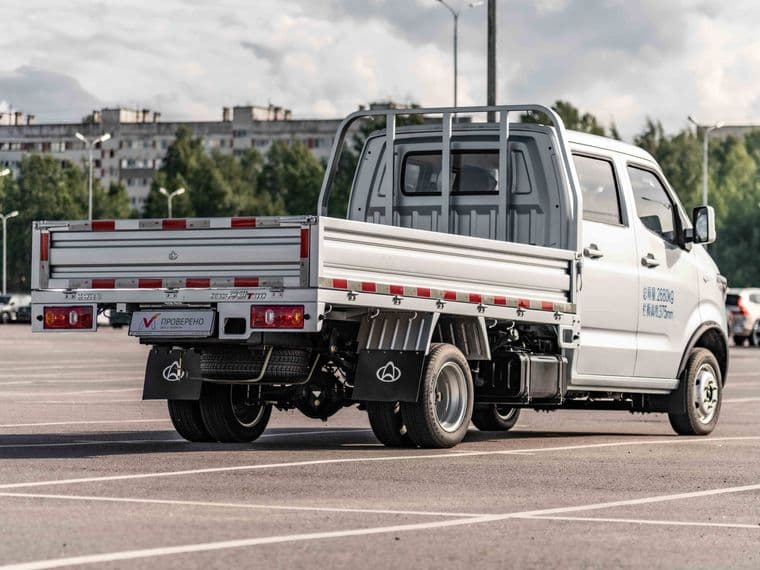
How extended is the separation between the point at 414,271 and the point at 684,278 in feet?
13.5

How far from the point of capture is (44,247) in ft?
47.4

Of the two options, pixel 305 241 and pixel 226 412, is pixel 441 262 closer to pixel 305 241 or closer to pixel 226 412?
pixel 305 241

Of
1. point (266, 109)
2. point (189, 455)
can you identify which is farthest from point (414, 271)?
point (266, 109)

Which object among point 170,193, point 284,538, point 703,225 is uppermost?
point 170,193

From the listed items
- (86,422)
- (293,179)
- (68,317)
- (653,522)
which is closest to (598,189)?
(68,317)

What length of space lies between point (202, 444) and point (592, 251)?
3.48 metres

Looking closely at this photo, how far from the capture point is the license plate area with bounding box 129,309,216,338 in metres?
13.7

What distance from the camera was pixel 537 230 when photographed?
1585cm

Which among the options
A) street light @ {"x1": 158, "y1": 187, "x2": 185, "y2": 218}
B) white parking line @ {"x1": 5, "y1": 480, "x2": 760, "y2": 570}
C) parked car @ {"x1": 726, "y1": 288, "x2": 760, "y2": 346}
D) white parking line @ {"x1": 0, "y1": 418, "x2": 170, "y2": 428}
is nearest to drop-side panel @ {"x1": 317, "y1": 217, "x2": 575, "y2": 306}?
white parking line @ {"x1": 5, "y1": 480, "x2": 760, "y2": 570}

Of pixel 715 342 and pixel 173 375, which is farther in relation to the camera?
pixel 715 342

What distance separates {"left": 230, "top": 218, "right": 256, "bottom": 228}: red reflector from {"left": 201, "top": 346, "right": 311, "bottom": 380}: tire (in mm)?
1133

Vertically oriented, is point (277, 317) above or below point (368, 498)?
above

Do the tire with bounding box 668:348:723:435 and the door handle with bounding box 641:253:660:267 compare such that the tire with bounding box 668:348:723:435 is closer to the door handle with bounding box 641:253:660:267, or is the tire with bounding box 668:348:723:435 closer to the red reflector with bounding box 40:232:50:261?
the door handle with bounding box 641:253:660:267

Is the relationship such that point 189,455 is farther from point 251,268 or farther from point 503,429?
point 503,429
